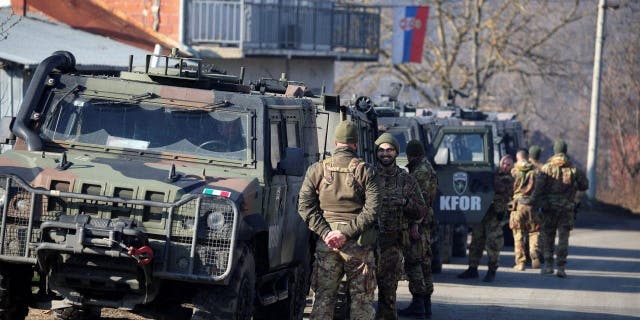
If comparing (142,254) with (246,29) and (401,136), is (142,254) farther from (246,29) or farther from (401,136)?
(246,29)

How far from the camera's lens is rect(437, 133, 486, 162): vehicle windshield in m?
18.6

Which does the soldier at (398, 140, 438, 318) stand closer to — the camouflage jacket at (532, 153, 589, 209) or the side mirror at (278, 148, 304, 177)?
the side mirror at (278, 148, 304, 177)

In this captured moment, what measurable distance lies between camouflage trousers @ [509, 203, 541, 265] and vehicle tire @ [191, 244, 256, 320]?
9.53m

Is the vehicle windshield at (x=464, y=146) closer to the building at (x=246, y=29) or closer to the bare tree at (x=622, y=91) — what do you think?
the building at (x=246, y=29)

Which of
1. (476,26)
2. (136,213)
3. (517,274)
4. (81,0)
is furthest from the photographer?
(476,26)

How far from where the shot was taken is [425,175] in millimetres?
13094

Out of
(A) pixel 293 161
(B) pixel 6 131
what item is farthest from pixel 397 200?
(B) pixel 6 131

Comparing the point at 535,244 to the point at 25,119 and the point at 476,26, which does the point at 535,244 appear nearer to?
the point at 25,119

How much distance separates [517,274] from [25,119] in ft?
31.8

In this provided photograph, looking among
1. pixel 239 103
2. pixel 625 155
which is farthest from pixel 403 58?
pixel 239 103

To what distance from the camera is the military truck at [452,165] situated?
17.6m

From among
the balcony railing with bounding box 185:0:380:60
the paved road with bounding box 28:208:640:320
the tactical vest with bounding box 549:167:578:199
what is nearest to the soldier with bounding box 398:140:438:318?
Answer: the paved road with bounding box 28:208:640:320

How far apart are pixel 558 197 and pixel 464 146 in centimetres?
189

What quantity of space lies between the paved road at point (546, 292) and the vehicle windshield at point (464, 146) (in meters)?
1.66
